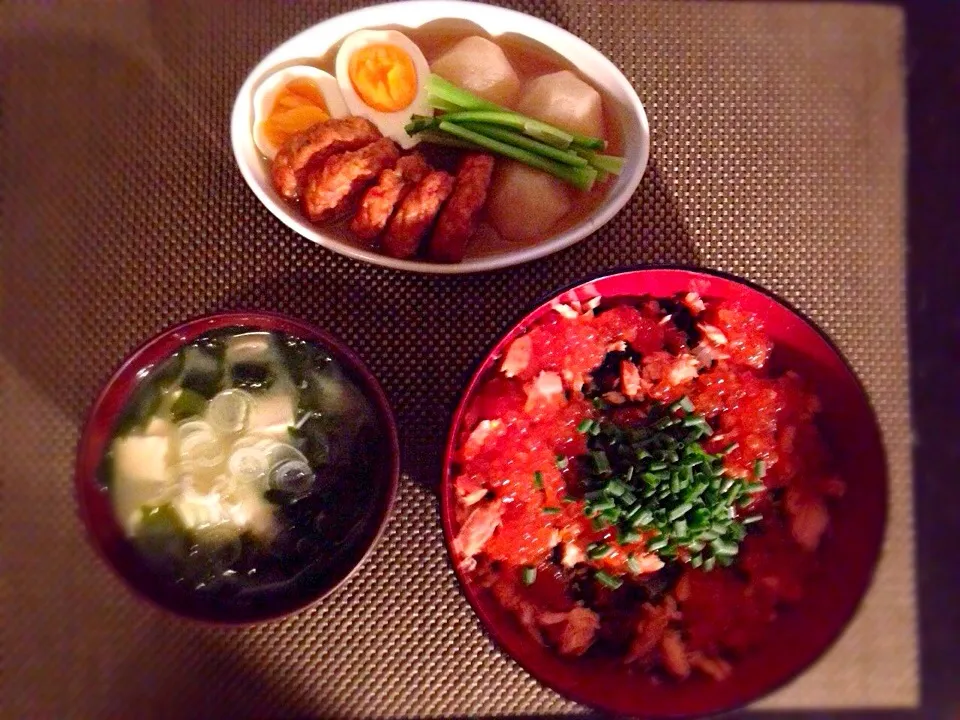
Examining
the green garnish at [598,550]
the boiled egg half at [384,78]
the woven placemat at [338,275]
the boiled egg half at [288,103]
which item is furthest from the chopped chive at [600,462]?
the boiled egg half at [288,103]

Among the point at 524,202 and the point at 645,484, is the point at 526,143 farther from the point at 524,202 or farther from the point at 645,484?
the point at 645,484

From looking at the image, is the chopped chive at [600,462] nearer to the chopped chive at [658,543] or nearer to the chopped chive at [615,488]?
the chopped chive at [615,488]

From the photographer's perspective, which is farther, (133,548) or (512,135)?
(512,135)

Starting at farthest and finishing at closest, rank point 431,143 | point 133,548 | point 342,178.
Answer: point 431,143 → point 342,178 → point 133,548

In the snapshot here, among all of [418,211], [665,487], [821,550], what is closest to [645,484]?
[665,487]

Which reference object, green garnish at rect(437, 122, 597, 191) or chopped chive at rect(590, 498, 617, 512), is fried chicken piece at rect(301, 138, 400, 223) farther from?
chopped chive at rect(590, 498, 617, 512)

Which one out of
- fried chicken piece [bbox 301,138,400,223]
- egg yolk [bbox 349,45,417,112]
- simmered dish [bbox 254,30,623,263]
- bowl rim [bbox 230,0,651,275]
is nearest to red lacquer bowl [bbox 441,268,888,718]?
bowl rim [bbox 230,0,651,275]
